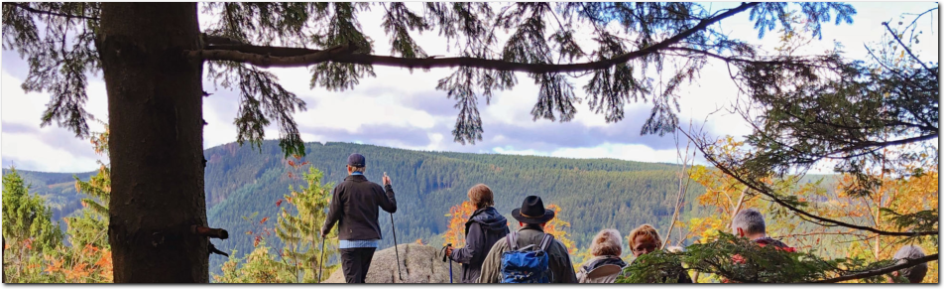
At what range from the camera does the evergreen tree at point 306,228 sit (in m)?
11.6

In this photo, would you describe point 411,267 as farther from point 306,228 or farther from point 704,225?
point 306,228

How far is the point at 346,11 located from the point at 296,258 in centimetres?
1009

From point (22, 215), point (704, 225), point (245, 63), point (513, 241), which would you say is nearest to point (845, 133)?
point (513, 241)

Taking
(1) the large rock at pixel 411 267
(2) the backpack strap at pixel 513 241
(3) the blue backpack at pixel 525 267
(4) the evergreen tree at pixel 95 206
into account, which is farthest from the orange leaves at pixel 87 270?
(3) the blue backpack at pixel 525 267

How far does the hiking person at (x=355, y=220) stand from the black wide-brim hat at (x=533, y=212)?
68.8 inches

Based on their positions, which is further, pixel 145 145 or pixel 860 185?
pixel 860 185

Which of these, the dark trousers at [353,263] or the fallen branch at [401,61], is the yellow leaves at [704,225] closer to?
the dark trousers at [353,263]

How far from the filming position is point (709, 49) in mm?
2367

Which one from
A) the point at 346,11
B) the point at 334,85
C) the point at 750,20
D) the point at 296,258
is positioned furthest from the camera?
the point at 296,258

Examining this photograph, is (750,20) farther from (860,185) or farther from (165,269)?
(165,269)

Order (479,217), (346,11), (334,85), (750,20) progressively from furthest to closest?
(479,217), (334,85), (346,11), (750,20)

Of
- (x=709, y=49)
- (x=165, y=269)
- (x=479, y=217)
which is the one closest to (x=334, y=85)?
(x=479, y=217)

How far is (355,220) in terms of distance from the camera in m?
4.29

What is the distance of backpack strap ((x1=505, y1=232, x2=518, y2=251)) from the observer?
2783 millimetres
